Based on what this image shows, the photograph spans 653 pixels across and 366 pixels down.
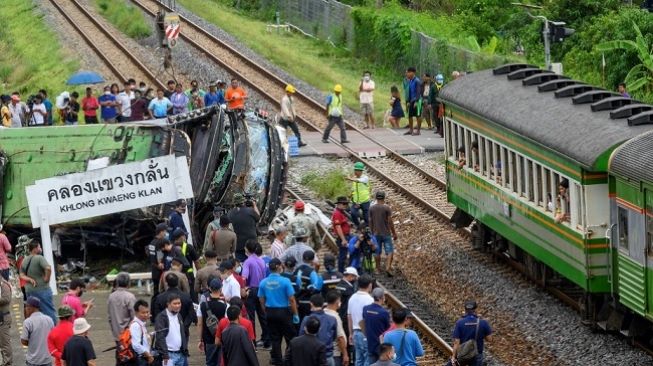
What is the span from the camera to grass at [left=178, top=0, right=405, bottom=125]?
40.4m

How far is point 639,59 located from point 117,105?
11530 mm

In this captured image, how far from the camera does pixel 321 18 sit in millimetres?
50438

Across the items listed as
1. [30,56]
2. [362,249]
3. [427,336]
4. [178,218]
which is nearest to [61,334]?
[427,336]

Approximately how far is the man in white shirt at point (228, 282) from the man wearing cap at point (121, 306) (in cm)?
103

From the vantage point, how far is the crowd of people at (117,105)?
30047 mm

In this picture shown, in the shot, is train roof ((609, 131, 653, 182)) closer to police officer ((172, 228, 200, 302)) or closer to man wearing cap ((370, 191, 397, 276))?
man wearing cap ((370, 191, 397, 276))

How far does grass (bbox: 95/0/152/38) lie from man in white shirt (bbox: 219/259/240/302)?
31.5 m

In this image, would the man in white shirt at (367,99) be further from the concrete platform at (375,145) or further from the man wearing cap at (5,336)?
the man wearing cap at (5,336)

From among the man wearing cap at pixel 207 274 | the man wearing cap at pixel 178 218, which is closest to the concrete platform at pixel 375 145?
the man wearing cap at pixel 178 218

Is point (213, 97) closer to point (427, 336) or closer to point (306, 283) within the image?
point (427, 336)

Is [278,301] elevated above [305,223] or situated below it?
above

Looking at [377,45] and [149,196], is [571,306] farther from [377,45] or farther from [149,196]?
[377,45]

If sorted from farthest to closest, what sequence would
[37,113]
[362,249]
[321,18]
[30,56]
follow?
[321,18] < [30,56] < [37,113] < [362,249]

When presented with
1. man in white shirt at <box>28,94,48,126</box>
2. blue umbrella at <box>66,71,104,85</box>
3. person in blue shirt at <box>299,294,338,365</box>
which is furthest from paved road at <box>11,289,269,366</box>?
blue umbrella at <box>66,71,104,85</box>
